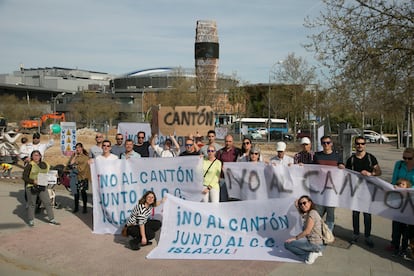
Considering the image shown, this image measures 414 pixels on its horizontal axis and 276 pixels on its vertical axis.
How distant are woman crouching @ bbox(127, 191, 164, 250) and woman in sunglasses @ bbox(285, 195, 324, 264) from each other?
227cm

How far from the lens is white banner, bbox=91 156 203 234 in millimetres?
7633

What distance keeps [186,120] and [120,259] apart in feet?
12.8

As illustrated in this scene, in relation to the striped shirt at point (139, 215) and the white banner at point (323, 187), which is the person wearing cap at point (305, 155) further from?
the striped shirt at point (139, 215)

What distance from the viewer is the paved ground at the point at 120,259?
5.74 metres

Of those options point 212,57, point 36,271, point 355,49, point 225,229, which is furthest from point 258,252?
point 212,57

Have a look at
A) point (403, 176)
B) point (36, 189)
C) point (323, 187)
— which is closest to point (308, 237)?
point (323, 187)

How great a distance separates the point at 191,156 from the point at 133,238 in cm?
172

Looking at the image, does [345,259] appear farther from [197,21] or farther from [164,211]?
[197,21]

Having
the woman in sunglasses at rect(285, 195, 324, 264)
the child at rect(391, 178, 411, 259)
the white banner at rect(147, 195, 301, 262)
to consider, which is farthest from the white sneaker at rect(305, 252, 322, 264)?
the child at rect(391, 178, 411, 259)

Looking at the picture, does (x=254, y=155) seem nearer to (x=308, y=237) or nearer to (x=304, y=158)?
(x=304, y=158)

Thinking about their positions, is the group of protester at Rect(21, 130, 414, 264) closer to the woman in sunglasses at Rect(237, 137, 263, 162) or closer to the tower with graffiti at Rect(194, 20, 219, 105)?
the woman in sunglasses at Rect(237, 137, 263, 162)

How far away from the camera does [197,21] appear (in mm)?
60469

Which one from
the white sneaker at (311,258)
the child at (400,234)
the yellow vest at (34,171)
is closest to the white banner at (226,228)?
the white sneaker at (311,258)

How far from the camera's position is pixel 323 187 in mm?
6922
